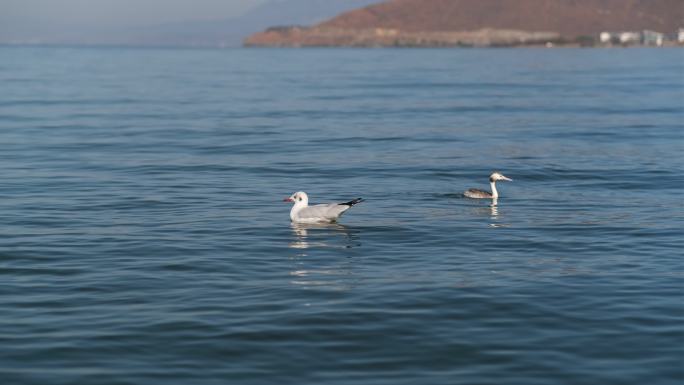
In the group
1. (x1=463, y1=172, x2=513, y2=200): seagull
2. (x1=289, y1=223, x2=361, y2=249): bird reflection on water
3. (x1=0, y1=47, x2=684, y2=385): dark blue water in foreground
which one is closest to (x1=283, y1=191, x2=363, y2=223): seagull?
(x1=289, y1=223, x2=361, y2=249): bird reflection on water

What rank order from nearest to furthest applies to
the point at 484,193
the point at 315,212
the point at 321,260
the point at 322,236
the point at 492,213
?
1. the point at 321,260
2. the point at 322,236
3. the point at 315,212
4. the point at 492,213
5. the point at 484,193

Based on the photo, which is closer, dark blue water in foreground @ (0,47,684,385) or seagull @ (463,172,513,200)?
dark blue water in foreground @ (0,47,684,385)

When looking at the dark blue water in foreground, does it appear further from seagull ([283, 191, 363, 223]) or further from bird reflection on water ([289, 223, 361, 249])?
seagull ([283, 191, 363, 223])

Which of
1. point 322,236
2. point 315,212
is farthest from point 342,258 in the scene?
point 315,212

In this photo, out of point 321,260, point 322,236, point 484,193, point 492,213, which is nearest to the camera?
point 321,260

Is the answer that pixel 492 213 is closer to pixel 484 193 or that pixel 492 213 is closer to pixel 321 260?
pixel 484 193

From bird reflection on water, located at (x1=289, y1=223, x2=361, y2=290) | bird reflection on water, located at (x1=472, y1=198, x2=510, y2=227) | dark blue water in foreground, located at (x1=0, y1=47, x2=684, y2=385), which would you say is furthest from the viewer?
bird reflection on water, located at (x1=472, y1=198, x2=510, y2=227)

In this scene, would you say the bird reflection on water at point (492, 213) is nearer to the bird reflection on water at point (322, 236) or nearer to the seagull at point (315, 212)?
the seagull at point (315, 212)

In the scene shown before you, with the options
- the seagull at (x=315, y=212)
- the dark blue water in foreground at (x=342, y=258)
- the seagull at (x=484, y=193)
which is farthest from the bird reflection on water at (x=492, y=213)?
the seagull at (x=315, y=212)

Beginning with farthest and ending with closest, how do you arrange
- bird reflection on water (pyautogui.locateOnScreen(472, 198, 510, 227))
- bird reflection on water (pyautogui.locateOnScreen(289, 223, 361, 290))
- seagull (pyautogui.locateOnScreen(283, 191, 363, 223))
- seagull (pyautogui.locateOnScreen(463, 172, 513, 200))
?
seagull (pyautogui.locateOnScreen(463, 172, 513, 200)) → bird reflection on water (pyautogui.locateOnScreen(472, 198, 510, 227)) → seagull (pyautogui.locateOnScreen(283, 191, 363, 223)) → bird reflection on water (pyautogui.locateOnScreen(289, 223, 361, 290))

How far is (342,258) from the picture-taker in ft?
61.0

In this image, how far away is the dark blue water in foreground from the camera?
12820 mm

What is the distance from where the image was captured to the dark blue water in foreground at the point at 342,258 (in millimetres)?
12820

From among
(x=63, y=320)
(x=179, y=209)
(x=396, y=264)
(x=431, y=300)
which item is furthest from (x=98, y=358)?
(x=179, y=209)
